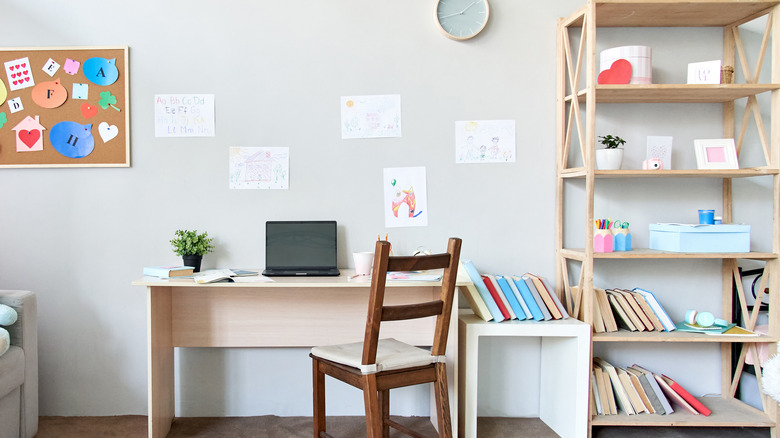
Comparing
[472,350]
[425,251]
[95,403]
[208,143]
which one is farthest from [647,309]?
[95,403]

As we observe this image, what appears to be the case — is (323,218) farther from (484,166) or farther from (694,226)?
(694,226)

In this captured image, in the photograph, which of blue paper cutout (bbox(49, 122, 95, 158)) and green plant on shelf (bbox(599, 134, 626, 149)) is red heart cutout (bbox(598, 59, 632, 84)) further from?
blue paper cutout (bbox(49, 122, 95, 158))

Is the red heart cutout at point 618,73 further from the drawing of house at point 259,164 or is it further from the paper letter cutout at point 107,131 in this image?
the paper letter cutout at point 107,131

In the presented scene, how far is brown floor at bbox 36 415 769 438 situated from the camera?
2.56 metres

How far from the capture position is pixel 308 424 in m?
2.68

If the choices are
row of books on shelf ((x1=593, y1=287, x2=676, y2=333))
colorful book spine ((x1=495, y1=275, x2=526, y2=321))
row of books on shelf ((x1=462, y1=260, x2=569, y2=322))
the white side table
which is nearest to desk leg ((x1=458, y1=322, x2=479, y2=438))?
the white side table

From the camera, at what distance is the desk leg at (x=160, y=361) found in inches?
92.8

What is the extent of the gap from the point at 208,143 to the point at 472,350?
61.7 inches

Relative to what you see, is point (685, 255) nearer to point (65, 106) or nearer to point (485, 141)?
point (485, 141)

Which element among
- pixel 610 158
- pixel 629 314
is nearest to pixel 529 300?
pixel 629 314

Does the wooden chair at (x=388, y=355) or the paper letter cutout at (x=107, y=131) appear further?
the paper letter cutout at (x=107, y=131)

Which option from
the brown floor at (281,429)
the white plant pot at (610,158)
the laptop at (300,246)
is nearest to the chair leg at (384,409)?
the brown floor at (281,429)

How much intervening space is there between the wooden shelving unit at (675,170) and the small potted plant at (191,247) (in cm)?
169

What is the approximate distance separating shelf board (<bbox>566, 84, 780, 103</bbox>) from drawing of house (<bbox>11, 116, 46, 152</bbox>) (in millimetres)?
2512
